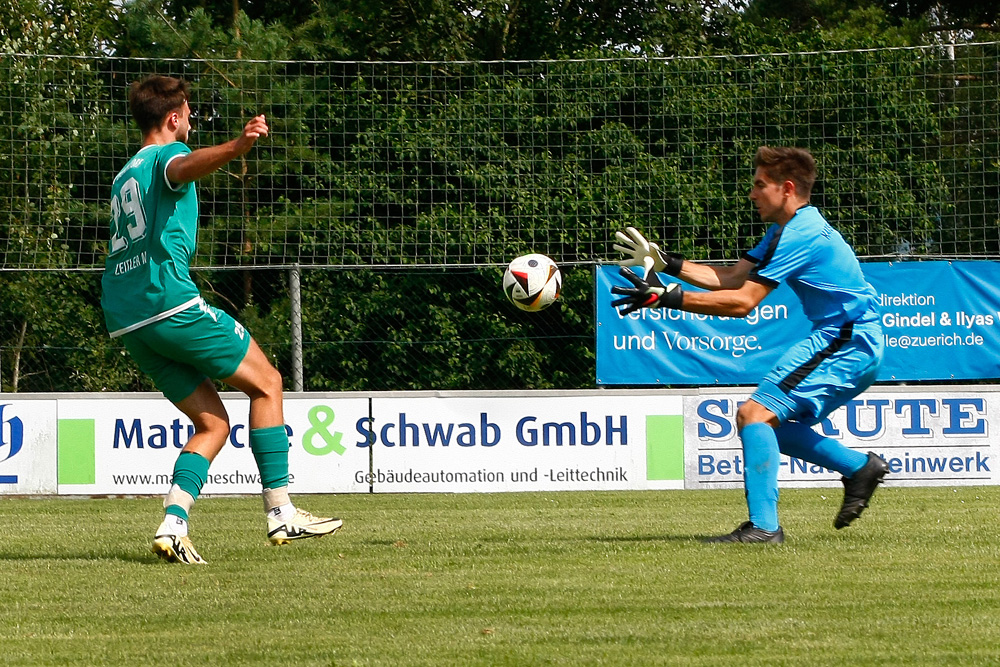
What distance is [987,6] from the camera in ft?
91.1

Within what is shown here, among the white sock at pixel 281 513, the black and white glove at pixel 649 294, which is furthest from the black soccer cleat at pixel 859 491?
the white sock at pixel 281 513

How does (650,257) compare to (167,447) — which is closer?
(650,257)

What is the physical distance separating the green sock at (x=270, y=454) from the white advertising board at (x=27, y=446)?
618cm

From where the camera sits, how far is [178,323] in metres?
6.26

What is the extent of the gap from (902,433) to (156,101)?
25.8ft

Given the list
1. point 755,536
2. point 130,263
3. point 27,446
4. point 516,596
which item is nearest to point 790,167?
point 755,536

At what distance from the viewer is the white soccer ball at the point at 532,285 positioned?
9.16 m

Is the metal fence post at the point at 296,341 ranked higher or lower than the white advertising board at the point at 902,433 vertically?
higher

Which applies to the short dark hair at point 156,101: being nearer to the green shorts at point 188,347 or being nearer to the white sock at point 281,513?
the green shorts at point 188,347

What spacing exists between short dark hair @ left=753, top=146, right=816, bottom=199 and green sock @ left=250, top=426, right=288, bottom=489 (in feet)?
8.62

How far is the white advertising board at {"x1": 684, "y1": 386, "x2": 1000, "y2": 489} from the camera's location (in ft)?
39.4

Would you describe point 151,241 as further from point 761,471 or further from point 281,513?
point 761,471

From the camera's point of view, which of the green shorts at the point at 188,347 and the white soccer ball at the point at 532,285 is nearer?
the green shorts at the point at 188,347

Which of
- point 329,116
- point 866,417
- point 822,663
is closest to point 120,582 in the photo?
point 822,663
